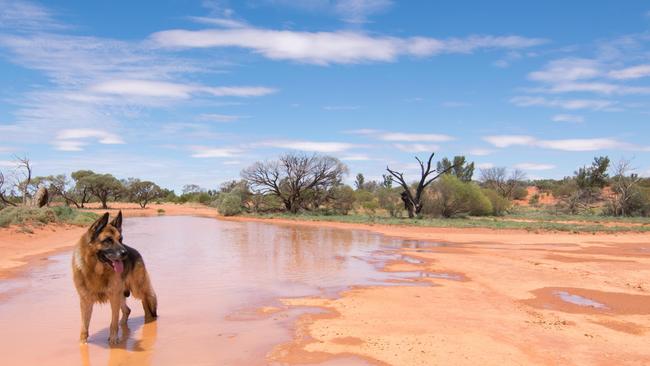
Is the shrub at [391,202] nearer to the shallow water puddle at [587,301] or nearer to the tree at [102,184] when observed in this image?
the shallow water puddle at [587,301]

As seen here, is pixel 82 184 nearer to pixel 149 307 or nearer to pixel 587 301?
pixel 149 307

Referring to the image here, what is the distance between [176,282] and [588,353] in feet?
26.1

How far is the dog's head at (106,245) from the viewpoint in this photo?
570cm

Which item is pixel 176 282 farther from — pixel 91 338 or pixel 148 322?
pixel 91 338

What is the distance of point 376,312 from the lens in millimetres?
7965

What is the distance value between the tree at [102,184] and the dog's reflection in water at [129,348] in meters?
56.5

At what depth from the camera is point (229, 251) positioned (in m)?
17.2

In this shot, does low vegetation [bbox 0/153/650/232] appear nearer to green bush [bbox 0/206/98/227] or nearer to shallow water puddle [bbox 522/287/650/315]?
green bush [bbox 0/206/98/227]

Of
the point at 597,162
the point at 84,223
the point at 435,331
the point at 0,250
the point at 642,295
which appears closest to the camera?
the point at 435,331

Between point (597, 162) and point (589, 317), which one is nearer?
point (589, 317)

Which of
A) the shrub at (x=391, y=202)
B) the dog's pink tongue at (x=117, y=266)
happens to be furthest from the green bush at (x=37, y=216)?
the shrub at (x=391, y=202)

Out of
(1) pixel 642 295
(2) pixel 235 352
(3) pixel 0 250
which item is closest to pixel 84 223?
(3) pixel 0 250

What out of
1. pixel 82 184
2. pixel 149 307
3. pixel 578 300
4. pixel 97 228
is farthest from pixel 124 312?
pixel 82 184

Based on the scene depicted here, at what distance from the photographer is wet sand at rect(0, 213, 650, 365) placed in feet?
19.2
